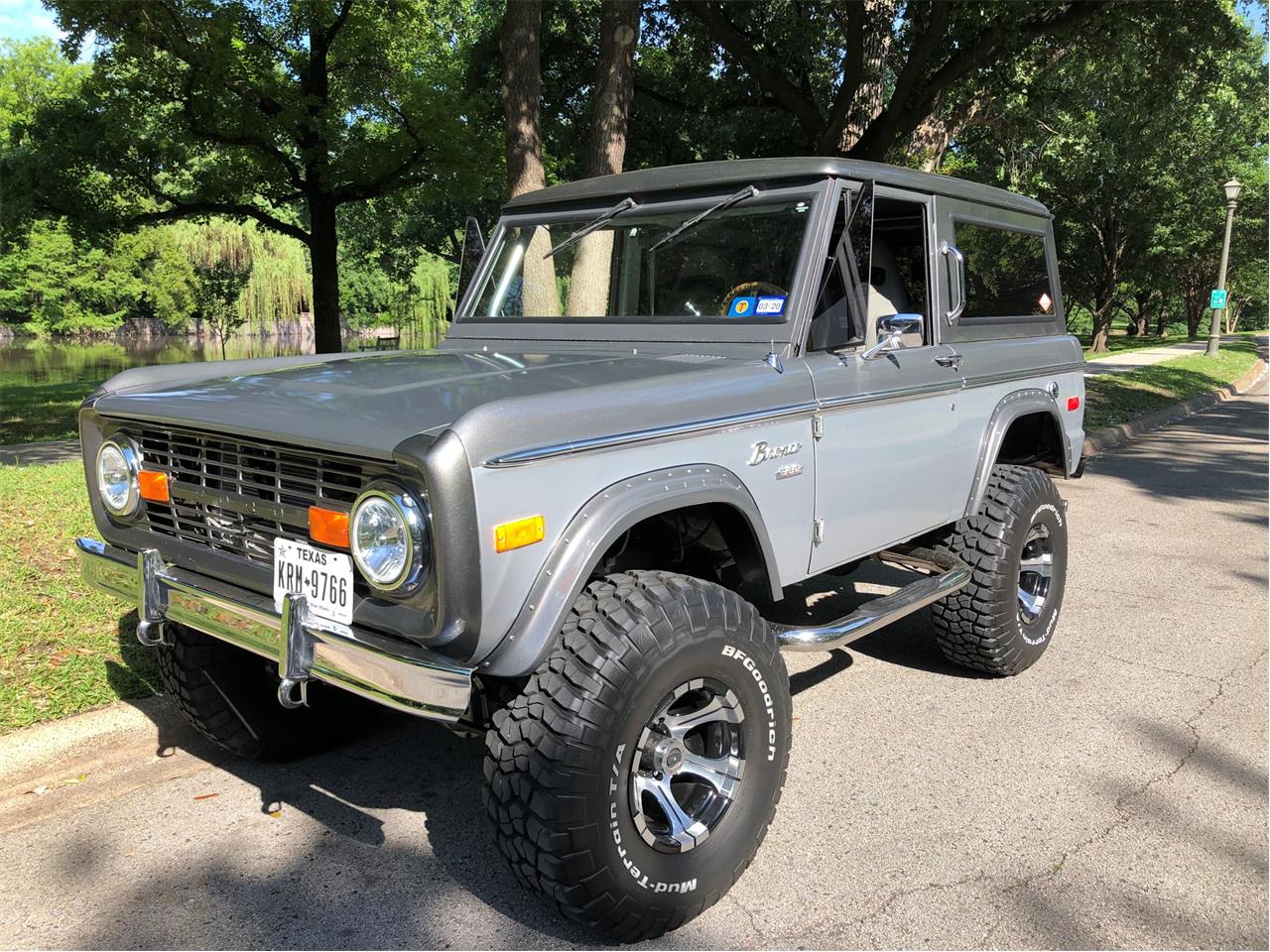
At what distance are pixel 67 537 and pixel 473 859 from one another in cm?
346

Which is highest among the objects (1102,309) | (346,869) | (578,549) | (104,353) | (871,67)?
(871,67)

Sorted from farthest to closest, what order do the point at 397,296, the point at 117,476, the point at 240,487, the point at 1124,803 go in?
the point at 397,296 → the point at 1124,803 → the point at 117,476 → the point at 240,487

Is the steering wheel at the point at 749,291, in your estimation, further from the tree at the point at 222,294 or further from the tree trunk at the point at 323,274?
the tree at the point at 222,294

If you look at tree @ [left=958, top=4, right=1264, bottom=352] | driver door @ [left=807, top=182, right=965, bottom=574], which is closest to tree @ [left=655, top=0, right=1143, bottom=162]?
tree @ [left=958, top=4, right=1264, bottom=352]

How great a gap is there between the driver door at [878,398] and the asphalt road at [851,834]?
2.79 feet

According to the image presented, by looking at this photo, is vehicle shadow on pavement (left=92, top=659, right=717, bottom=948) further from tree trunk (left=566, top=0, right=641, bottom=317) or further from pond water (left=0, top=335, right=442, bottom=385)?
pond water (left=0, top=335, right=442, bottom=385)

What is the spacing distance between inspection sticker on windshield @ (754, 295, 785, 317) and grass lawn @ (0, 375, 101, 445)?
32.8 ft

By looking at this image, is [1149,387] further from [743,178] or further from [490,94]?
[743,178]

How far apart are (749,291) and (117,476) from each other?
2.21 m

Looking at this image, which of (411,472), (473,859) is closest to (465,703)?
(411,472)

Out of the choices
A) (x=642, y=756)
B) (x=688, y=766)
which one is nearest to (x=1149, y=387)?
(x=688, y=766)

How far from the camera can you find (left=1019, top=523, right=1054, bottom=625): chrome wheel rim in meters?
4.43

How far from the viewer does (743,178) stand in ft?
11.2

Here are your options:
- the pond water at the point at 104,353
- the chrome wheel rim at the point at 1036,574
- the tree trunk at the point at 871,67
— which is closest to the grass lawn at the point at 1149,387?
the tree trunk at the point at 871,67
